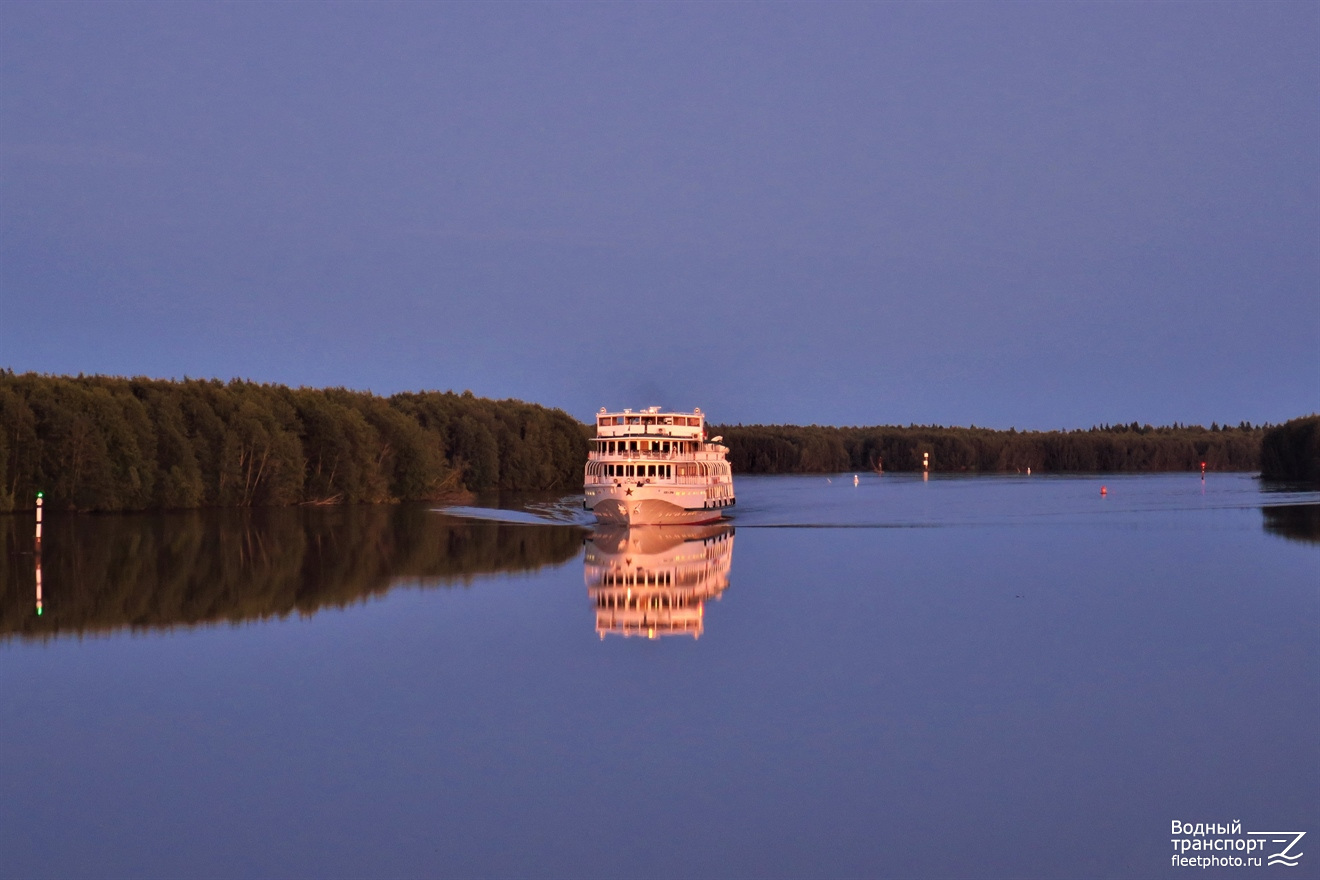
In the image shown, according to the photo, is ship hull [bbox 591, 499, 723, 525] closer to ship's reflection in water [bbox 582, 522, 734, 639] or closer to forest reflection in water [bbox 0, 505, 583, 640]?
ship's reflection in water [bbox 582, 522, 734, 639]

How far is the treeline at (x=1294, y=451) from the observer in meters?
106

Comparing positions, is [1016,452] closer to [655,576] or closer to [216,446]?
[216,446]

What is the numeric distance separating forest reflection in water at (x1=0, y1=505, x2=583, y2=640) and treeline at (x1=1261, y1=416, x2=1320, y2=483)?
2897 inches

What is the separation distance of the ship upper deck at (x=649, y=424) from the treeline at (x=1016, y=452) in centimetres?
10219

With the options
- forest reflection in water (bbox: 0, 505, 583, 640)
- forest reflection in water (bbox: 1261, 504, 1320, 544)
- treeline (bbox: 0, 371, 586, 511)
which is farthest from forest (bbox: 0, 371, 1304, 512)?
forest reflection in water (bbox: 1261, 504, 1320, 544)

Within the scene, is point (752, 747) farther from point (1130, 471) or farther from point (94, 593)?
point (1130, 471)

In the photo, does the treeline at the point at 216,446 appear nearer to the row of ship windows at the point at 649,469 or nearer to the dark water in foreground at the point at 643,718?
the row of ship windows at the point at 649,469

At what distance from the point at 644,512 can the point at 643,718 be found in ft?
116

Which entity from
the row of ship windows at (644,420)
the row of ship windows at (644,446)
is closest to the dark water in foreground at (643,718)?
the row of ship windows at (644,446)

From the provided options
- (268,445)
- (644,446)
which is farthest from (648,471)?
(268,445)

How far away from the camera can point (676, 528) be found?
5347 centimetres

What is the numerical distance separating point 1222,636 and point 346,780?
658 inches

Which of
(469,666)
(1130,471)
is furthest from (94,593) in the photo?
(1130,471)

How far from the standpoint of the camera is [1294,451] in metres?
111
